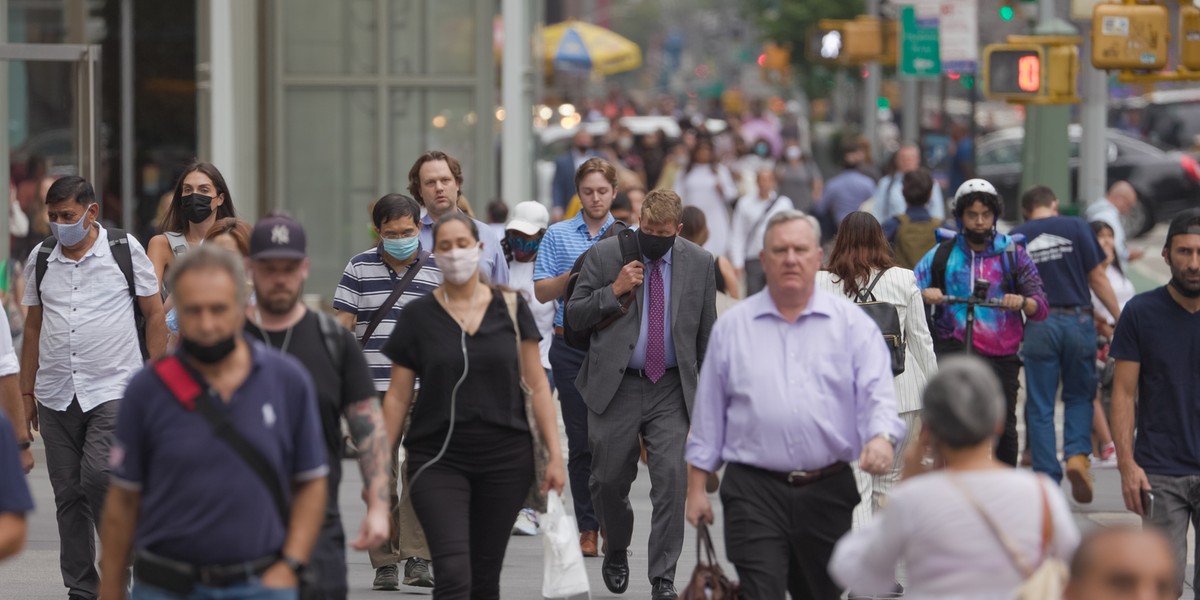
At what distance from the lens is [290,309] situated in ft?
19.5

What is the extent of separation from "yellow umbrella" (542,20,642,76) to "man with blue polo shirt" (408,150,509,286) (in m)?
27.0

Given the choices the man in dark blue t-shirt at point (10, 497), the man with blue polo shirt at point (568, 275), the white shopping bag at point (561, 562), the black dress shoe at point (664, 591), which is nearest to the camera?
the man in dark blue t-shirt at point (10, 497)

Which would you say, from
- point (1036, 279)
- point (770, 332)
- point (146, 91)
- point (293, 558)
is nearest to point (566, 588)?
point (770, 332)

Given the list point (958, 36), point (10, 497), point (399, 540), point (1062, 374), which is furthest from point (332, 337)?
point (958, 36)

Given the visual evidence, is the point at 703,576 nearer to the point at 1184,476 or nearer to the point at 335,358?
the point at 335,358

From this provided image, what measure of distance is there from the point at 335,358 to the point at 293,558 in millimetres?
1047

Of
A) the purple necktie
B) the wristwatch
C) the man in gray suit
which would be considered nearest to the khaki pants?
the man in gray suit

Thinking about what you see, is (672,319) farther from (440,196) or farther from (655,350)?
(440,196)

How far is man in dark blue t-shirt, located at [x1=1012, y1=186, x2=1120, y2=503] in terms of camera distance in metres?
11.8

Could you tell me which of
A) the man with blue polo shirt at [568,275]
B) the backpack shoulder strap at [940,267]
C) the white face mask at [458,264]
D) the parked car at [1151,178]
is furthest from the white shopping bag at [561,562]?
the parked car at [1151,178]

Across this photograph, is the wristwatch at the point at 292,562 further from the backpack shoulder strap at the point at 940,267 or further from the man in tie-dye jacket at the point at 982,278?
the backpack shoulder strap at the point at 940,267

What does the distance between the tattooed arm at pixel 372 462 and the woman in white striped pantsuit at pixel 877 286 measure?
358 cm

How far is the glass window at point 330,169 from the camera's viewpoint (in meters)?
18.7

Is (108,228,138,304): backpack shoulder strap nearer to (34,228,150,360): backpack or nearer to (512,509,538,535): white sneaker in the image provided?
(34,228,150,360): backpack
